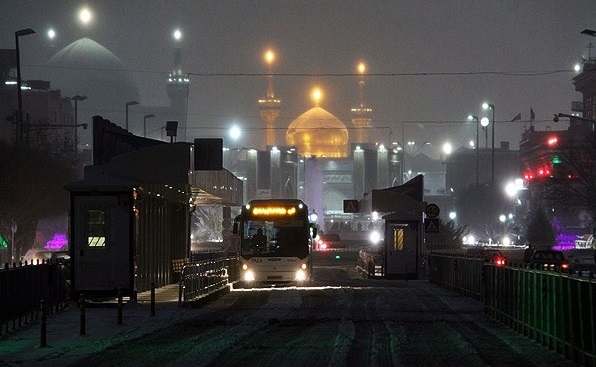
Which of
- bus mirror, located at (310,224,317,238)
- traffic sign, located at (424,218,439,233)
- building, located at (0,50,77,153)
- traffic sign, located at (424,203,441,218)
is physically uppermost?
building, located at (0,50,77,153)

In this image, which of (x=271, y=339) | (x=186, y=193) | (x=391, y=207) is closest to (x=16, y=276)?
(x=271, y=339)

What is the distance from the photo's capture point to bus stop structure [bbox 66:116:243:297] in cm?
3350

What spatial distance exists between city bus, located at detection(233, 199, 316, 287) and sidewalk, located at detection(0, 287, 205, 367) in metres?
11.0

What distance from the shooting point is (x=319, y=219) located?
6791 inches

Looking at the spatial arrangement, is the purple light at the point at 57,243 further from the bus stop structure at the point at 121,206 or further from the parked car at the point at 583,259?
the bus stop structure at the point at 121,206

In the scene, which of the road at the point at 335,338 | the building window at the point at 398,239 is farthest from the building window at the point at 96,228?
the building window at the point at 398,239

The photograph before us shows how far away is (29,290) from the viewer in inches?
1153

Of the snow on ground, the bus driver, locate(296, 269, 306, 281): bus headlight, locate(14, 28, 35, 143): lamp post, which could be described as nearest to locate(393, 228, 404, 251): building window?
locate(296, 269, 306, 281): bus headlight

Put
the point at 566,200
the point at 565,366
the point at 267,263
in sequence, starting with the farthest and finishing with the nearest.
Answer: the point at 566,200 → the point at 267,263 → the point at 565,366

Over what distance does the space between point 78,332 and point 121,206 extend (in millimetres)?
7632

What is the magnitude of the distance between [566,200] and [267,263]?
138ft

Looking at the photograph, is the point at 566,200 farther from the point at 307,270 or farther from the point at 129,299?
the point at 129,299

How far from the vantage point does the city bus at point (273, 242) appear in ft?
157

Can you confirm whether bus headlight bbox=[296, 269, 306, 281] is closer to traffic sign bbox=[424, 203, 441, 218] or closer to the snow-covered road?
traffic sign bbox=[424, 203, 441, 218]
